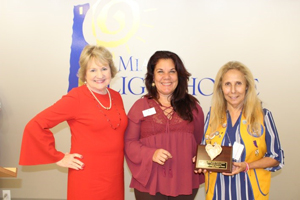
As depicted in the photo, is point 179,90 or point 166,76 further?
point 179,90

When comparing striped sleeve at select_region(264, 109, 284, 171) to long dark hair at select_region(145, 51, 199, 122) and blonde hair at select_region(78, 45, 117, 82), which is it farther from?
blonde hair at select_region(78, 45, 117, 82)

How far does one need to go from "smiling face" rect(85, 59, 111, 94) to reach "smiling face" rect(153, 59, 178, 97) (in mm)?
406

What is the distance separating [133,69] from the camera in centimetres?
365

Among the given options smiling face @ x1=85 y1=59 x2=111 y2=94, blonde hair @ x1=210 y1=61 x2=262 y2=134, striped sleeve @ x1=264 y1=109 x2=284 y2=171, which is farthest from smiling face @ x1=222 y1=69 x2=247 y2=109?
smiling face @ x1=85 y1=59 x2=111 y2=94

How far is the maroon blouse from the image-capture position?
210cm

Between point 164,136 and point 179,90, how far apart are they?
0.45m

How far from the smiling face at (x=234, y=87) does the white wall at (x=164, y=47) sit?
5.26ft

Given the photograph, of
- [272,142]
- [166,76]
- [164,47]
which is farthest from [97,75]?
[164,47]

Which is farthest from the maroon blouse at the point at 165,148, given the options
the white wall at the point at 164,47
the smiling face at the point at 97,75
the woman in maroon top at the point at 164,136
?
the white wall at the point at 164,47

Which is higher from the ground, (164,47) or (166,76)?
(164,47)

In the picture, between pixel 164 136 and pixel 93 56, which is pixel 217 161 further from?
pixel 93 56

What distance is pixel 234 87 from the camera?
1994 mm

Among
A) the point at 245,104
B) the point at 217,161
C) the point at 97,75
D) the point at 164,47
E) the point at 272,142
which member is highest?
the point at 164,47

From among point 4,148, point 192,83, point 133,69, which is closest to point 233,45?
point 192,83
